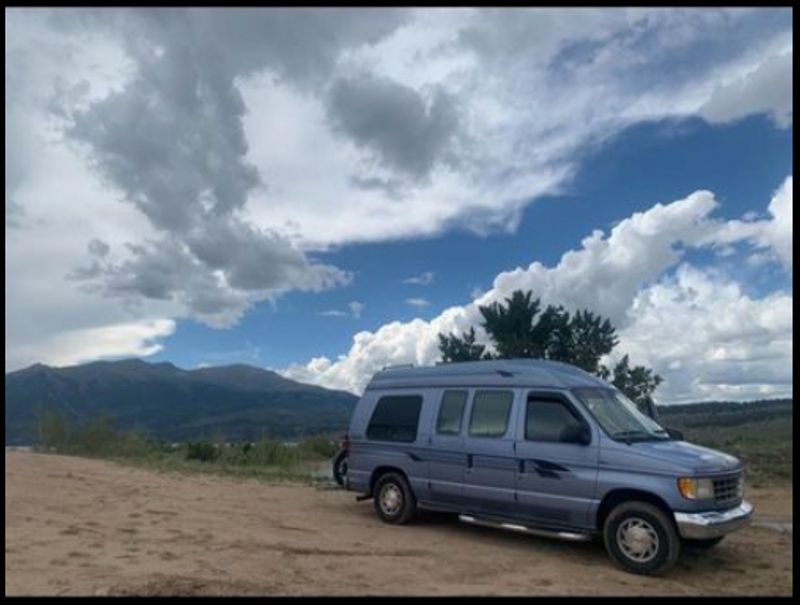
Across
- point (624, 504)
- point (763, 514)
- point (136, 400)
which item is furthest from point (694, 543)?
point (136, 400)

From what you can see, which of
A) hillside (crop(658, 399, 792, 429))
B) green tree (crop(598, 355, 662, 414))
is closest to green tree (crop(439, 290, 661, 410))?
green tree (crop(598, 355, 662, 414))

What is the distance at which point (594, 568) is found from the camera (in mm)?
8844

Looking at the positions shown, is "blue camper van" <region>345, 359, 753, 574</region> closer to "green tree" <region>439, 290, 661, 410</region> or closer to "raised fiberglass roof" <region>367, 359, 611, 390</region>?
"raised fiberglass roof" <region>367, 359, 611, 390</region>

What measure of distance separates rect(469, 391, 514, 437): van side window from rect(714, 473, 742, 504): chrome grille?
2.71m

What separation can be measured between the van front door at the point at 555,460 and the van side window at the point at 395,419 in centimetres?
195

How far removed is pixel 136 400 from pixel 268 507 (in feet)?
569

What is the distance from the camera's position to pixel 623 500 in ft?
29.4

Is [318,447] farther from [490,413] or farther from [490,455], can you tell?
[490,455]

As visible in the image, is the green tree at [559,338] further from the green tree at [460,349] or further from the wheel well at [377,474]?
the wheel well at [377,474]

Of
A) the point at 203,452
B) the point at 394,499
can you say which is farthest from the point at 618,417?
the point at 203,452

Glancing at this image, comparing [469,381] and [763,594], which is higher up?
[469,381]

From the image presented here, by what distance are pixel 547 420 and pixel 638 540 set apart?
1873 millimetres

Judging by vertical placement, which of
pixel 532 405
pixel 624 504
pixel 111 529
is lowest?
pixel 111 529

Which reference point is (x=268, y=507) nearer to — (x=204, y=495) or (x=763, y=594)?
(x=204, y=495)
